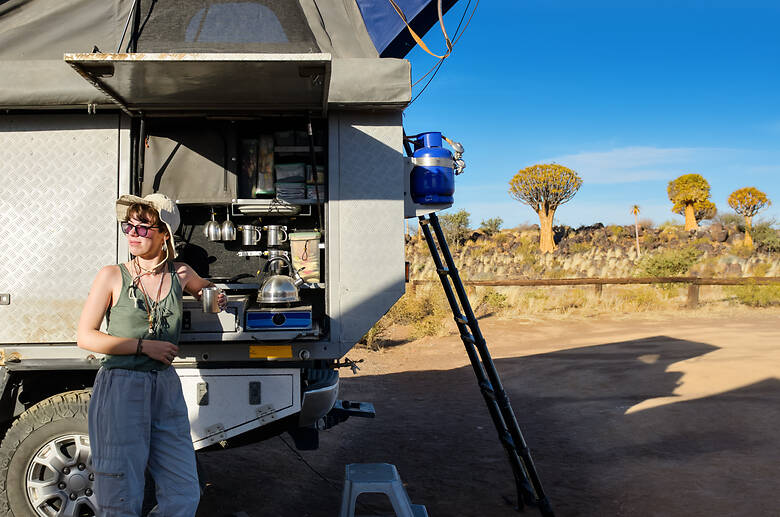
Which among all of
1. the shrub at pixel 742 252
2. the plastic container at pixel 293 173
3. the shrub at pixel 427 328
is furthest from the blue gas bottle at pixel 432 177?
the shrub at pixel 742 252

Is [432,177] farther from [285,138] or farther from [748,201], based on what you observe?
[748,201]

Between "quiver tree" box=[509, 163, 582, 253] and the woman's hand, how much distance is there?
3185 cm

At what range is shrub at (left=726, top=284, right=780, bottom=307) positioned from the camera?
1545 centimetres

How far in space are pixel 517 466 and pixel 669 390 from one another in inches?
156

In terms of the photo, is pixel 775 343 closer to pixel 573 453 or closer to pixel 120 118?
pixel 573 453

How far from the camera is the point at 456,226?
1387 inches

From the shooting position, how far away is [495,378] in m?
4.75

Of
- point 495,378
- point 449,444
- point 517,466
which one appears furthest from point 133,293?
point 449,444

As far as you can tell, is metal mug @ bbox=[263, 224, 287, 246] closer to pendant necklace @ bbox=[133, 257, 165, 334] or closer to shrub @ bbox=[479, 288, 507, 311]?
pendant necklace @ bbox=[133, 257, 165, 334]

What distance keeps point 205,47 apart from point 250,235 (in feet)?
4.40

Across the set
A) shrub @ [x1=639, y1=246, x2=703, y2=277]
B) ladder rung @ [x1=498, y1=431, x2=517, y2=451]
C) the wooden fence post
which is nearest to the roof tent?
ladder rung @ [x1=498, y1=431, x2=517, y2=451]

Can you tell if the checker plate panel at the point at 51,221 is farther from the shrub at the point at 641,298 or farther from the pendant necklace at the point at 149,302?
the shrub at the point at 641,298

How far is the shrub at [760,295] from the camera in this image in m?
15.4

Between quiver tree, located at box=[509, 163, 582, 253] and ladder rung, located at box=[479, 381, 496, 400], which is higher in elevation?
quiver tree, located at box=[509, 163, 582, 253]
